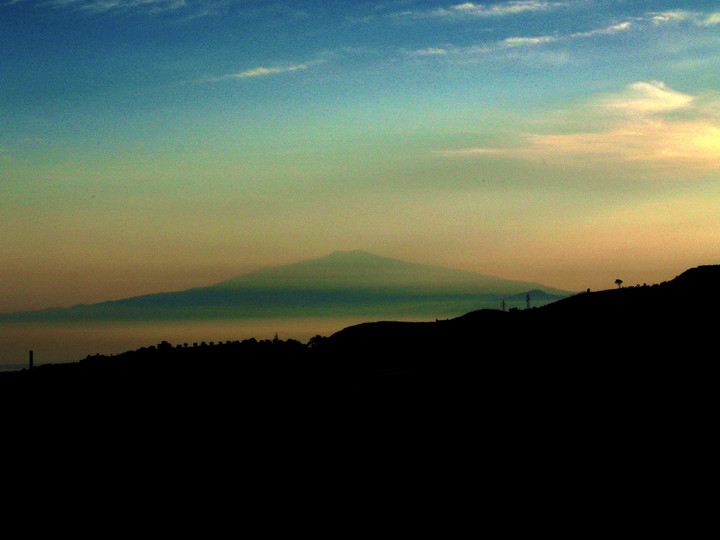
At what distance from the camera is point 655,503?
12.0 meters

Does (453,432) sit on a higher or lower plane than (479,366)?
lower

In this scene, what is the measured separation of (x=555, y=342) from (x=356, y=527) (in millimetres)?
12471

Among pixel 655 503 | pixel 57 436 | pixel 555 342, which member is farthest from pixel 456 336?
pixel 655 503

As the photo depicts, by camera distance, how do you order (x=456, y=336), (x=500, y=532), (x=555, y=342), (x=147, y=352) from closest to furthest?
(x=500, y=532) < (x=555, y=342) < (x=147, y=352) < (x=456, y=336)

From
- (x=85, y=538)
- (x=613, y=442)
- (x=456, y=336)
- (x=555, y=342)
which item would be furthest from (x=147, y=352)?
(x=613, y=442)

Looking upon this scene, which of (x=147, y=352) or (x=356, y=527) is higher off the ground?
(x=147, y=352)

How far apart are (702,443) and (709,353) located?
17.4 feet

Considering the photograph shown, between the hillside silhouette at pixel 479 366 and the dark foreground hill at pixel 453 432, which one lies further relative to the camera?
the hillside silhouette at pixel 479 366

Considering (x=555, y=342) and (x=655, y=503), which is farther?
(x=555, y=342)

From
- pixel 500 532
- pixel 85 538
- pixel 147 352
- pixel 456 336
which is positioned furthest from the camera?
pixel 456 336

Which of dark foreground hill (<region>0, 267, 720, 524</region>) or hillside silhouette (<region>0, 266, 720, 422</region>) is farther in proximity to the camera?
hillside silhouette (<region>0, 266, 720, 422</region>)

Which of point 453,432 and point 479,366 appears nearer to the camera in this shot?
point 453,432

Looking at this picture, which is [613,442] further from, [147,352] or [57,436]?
[147,352]

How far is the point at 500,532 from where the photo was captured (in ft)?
37.6
